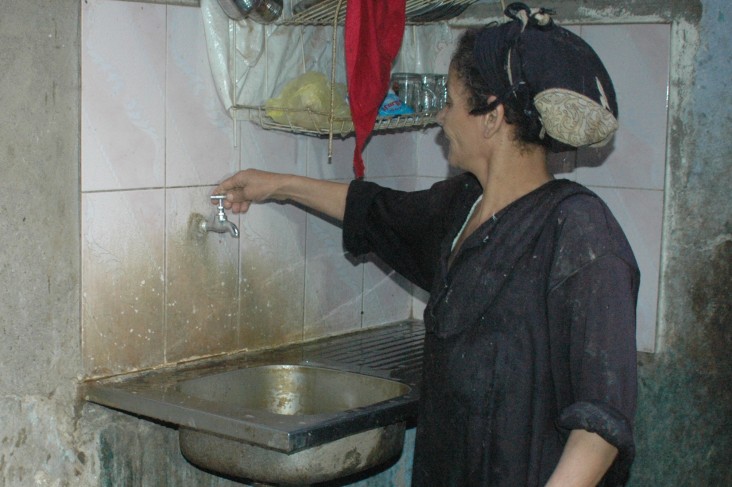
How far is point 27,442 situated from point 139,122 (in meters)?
0.68

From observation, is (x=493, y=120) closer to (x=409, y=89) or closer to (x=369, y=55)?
(x=369, y=55)

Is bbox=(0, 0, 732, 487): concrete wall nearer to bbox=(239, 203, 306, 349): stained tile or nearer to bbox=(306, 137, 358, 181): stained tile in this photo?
bbox=(239, 203, 306, 349): stained tile

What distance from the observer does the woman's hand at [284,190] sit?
2.16m

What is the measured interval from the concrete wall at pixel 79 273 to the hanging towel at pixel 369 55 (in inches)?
22.0

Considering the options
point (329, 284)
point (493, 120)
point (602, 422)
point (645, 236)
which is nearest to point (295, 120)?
point (329, 284)

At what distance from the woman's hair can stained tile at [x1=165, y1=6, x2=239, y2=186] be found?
669mm

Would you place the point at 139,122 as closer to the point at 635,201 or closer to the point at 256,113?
the point at 256,113

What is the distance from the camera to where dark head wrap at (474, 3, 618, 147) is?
61.4 inches

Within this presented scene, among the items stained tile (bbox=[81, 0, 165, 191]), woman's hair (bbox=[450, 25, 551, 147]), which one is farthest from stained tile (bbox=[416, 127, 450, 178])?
woman's hair (bbox=[450, 25, 551, 147])

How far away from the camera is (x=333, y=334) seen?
2.63 metres

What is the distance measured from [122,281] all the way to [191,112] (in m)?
0.40

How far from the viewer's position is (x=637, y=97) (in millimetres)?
2463

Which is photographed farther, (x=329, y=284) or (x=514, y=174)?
(x=329, y=284)

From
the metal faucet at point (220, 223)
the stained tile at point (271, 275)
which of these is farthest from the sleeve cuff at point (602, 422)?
the stained tile at point (271, 275)
